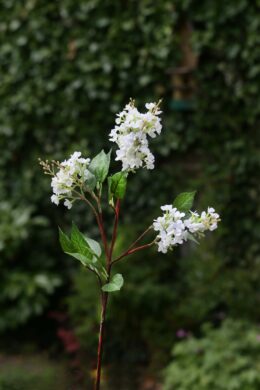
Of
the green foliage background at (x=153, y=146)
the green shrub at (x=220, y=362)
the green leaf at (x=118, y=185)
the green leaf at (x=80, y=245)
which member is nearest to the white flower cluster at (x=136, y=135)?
the green leaf at (x=118, y=185)

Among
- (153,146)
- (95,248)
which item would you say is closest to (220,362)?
(153,146)

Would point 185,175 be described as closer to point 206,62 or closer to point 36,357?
point 206,62

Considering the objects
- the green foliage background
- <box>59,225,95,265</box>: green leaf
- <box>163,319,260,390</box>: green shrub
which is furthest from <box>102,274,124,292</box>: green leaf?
the green foliage background

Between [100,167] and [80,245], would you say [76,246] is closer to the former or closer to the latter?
[80,245]

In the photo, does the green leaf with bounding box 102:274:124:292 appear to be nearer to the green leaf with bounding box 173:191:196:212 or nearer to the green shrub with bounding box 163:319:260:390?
the green leaf with bounding box 173:191:196:212

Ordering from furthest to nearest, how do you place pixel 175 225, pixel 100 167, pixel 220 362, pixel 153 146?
pixel 153 146
pixel 220 362
pixel 100 167
pixel 175 225

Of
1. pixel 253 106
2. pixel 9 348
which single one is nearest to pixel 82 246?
pixel 253 106

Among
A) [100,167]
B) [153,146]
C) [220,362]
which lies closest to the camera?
[100,167]

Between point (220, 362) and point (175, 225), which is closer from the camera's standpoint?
point (175, 225)
